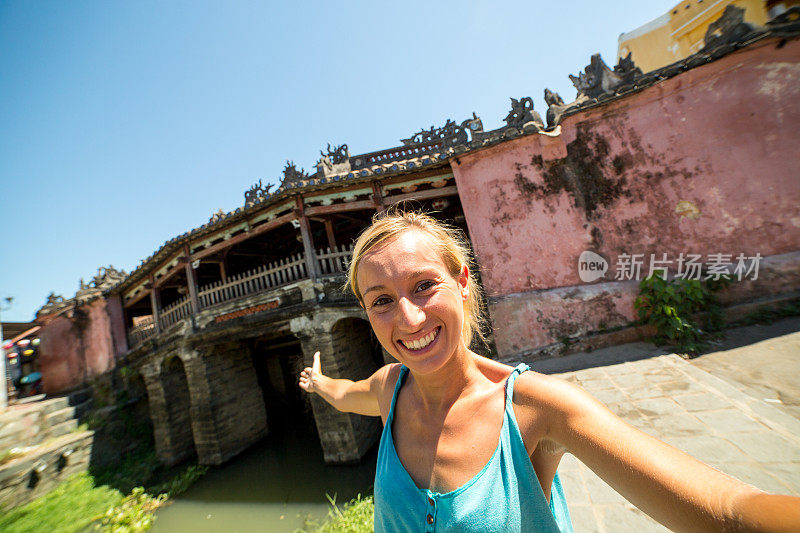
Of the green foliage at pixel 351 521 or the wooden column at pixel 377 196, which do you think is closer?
the green foliage at pixel 351 521

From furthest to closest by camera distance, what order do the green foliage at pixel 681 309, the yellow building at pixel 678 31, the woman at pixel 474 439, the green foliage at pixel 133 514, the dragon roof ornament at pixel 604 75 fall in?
1. the yellow building at pixel 678 31
2. the green foliage at pixel 133 514
3. the dragon roof ornament at pixel 604 75
4. the green foliage at pixel 681 309
5. the woman at pixel 474 439

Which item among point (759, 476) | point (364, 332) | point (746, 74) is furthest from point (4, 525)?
point (746, 74)

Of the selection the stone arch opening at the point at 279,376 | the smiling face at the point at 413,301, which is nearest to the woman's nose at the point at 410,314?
the smiling face at the point at 413,301

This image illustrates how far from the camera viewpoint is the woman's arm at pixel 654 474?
0.64 m

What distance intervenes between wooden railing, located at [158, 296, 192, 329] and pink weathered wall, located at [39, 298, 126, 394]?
3260mm

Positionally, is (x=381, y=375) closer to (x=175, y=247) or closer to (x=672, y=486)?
(x=672, y=486)

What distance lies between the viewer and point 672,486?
760 millimetres

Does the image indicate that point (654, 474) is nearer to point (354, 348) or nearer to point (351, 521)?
point (351, 521)

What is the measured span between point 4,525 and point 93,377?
5.39 m

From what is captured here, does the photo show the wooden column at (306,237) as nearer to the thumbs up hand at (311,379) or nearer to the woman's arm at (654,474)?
the thumbs up hand at (311,379)

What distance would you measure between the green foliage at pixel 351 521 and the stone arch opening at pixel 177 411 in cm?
653

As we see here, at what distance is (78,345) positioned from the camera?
11711 mm

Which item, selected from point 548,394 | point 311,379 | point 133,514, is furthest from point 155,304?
point 548,394

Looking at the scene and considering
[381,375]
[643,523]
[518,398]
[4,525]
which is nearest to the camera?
[518,398]
